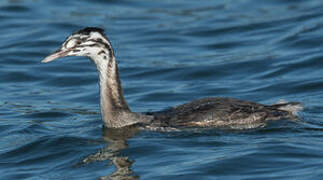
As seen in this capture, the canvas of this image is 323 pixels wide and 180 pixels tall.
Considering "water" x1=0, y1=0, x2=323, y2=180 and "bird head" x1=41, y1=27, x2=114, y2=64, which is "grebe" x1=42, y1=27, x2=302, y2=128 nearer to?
"bird head" x1=41, y1=27, x2=114, y2=64

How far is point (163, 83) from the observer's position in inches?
736


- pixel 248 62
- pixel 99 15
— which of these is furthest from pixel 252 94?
pixel 99 15

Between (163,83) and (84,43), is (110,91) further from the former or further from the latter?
(163,83)

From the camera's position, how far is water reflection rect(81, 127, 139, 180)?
39.1ft

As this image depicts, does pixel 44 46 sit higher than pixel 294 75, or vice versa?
pixel 44 46

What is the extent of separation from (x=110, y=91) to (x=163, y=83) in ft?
16.3

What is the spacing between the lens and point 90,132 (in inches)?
565

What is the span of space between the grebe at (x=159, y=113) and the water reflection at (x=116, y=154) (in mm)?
125

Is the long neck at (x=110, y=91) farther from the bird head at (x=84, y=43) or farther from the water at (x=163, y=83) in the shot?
the water at (x=163, y=83)

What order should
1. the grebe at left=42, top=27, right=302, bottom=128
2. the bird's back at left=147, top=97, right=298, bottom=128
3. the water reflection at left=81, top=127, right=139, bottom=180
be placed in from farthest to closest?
the bird's back at left=147, top=97, right=298, bottom=128 → the grebe at left=42, top=27, right=302, bottom=128 → the water reflection at left=81, top=127, right=139, bottom=180

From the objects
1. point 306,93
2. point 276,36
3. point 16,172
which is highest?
point 276,36

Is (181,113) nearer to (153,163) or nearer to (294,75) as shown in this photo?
(153,163)

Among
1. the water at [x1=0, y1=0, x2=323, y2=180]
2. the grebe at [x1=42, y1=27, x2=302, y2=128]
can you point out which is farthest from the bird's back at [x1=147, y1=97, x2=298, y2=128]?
the water at [x1=0, y1=0, x2=323, y2=180]

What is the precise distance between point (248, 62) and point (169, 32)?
3871 millimetres
